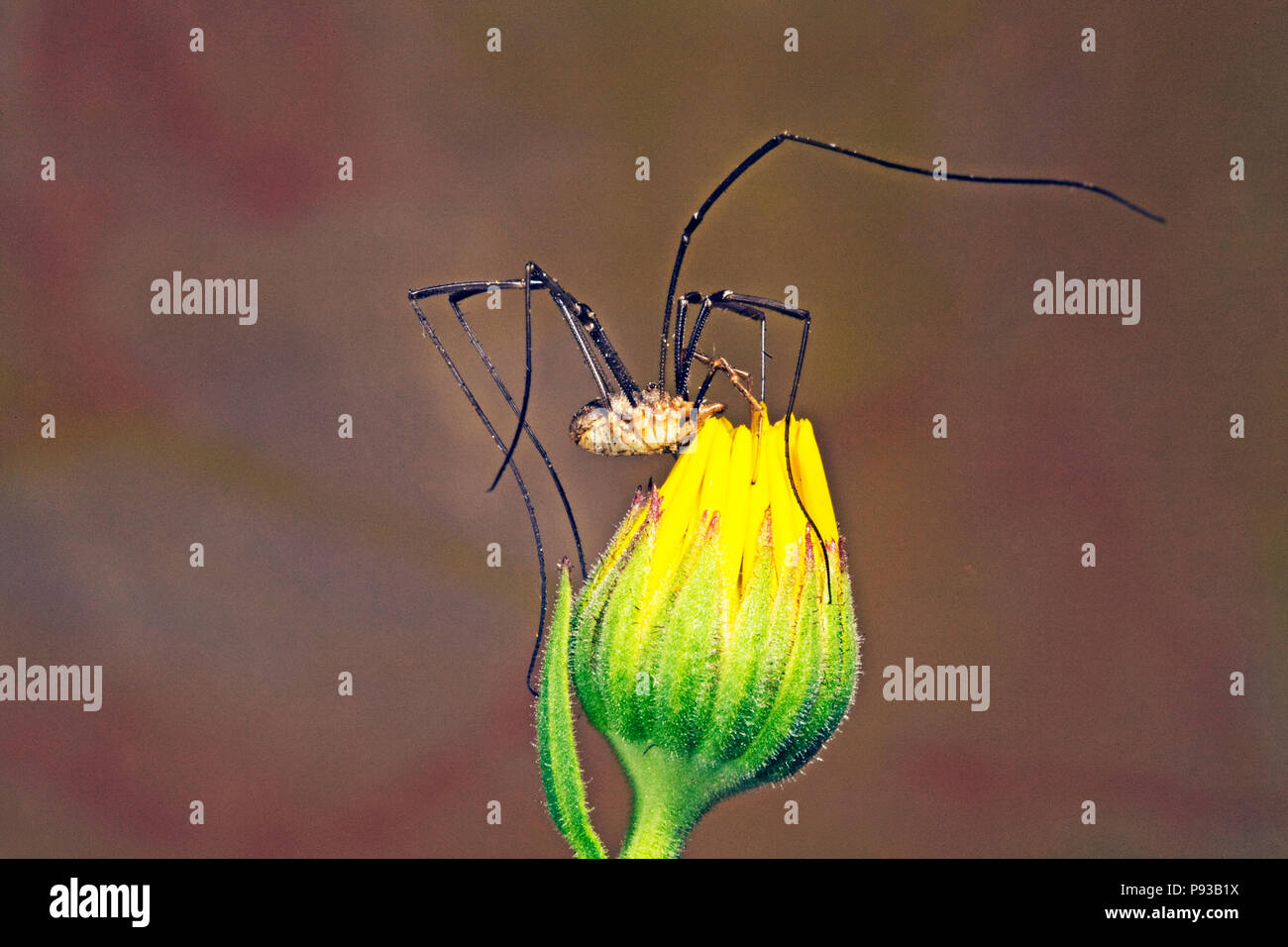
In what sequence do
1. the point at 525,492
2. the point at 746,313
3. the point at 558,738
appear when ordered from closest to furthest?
1. the point at 558,738
2. the point at 525,492
3. the point at 746,313

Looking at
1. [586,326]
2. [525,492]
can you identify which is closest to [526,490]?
[525,492]

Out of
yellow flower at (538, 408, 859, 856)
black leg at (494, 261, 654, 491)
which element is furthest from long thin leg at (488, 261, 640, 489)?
yellow flower at (538, 408, 859, 856)

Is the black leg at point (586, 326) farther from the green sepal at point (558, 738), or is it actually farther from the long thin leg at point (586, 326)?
the green sepal at point (558, 738)

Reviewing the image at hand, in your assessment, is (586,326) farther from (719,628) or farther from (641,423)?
(719,628)

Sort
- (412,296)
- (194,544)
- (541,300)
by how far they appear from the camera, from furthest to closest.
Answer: (194,544) < (541,300) < (412,296)

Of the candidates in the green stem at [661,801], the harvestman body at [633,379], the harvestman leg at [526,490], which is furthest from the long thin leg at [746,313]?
the green stem at [661,801]

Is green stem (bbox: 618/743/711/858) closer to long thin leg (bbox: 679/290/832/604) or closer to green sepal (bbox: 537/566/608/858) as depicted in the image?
green sepal (bbox: 537/566/608/858)
